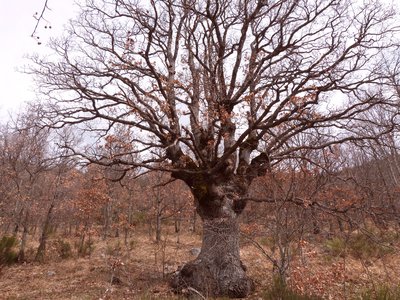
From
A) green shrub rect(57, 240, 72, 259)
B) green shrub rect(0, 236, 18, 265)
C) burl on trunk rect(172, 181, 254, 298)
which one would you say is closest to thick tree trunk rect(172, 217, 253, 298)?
burl on trunk rect(172, 181, 254, 298)

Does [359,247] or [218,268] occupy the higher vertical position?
[359,247]

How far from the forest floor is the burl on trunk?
48 centimetres

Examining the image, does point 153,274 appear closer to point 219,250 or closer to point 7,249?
point 219,250

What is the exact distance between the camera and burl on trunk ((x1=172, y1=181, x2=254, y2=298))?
730 centimetres

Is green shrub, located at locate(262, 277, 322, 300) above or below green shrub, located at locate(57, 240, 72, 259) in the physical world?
below

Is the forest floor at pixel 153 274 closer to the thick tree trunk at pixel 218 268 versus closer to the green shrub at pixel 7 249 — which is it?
the green shrub at pixel 7 249

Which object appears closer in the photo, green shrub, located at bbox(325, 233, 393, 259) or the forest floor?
the forest floor

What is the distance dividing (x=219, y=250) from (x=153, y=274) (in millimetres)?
3085

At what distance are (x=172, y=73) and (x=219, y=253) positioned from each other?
5.70 m

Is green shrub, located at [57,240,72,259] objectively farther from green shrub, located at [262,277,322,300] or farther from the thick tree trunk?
green shrub, located at [262,277,322,300]

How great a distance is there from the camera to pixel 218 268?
747cm

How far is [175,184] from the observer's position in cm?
2130

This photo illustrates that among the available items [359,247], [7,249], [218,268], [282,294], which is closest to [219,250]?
[218,268]

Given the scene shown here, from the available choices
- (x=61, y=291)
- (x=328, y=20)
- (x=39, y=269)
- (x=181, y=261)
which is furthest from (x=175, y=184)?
(x=328, y=20)
